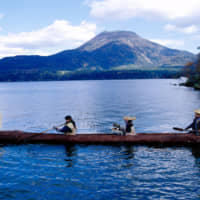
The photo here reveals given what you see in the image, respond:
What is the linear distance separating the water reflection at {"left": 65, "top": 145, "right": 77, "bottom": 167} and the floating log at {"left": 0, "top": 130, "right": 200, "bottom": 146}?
531 mm

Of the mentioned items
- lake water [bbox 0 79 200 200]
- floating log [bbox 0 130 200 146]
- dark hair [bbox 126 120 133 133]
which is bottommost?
lake water [bbox 0 79 200 200]

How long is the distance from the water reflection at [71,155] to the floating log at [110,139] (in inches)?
20.9

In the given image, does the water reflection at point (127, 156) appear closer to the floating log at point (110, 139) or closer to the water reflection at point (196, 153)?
the floating log at point (110, 139)

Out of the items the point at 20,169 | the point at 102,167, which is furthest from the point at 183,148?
the point at 20,169

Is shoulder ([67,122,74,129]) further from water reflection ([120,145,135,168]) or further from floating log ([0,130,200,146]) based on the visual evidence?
water reflection ([120,145,135,168])

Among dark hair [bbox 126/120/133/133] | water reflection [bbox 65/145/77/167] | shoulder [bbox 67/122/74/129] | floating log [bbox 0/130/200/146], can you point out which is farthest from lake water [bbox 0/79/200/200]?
shoulder [bbox 67/122/74/129]

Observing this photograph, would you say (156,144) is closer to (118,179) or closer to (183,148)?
(183,148)

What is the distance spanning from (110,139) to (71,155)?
12.5ft

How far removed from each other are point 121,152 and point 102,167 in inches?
147

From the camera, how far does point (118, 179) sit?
14.9 m

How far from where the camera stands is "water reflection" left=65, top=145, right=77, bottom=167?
18.2m

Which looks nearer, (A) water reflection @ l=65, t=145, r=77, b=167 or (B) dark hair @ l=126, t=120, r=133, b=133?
(A) water reflection @ l=65, t=145, r=77, b=167

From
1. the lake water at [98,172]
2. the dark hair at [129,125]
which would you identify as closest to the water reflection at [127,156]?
the lake water at [98,172]

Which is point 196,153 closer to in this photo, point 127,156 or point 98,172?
point 127,156
